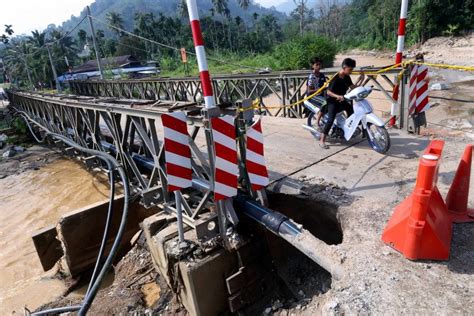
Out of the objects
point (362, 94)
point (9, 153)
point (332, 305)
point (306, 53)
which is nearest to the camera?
point (332, 305)

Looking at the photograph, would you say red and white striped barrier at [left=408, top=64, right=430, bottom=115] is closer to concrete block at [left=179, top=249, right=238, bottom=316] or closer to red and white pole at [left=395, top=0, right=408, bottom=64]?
red and white pole at [left=395, top=0, right=408, bottom=64]

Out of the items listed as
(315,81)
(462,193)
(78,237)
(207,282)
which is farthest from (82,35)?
(462,193)

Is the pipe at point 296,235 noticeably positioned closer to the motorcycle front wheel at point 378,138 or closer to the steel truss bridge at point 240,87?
the steel truss bridge at point 240,87

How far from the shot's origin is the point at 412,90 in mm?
5891

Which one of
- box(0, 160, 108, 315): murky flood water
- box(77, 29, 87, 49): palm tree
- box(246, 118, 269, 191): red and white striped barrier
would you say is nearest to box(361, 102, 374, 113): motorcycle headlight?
box(246, 118, 269, 191): red and white striped barrier

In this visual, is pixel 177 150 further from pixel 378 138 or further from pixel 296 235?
pixel 378 138

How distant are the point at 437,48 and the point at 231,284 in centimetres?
3660

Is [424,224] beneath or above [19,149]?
above

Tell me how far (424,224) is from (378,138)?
293 cm

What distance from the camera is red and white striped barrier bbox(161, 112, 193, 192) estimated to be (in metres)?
3.36

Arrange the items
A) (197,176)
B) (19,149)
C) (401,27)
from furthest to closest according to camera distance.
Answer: (19,149) < (401,27) < (197,176)

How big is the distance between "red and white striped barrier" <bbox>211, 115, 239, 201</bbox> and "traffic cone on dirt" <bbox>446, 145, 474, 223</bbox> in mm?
2186

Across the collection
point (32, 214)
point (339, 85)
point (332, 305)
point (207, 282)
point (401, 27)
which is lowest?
point (32, 214)

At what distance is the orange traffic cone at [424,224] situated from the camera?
2.60 meters
